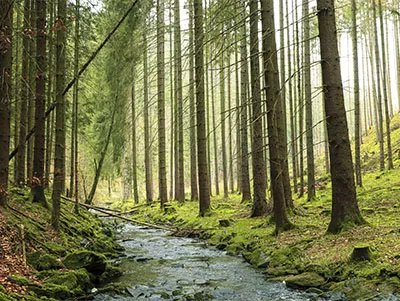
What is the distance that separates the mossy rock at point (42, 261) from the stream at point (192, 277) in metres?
1.12

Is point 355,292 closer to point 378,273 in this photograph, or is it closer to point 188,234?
point 378,273

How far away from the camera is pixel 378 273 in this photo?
4.91 metres

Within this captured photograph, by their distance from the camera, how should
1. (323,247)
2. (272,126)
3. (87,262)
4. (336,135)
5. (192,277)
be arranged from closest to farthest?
(87,262), (323,247), (192,277), (336,135), (272,126)

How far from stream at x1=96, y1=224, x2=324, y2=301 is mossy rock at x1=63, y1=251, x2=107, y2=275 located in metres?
0.45

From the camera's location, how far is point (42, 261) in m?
5.94

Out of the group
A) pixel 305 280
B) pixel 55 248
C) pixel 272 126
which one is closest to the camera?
pixel 305 280

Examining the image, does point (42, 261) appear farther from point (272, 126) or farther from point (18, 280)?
point (272, 126)

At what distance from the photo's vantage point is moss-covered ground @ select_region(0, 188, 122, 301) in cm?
486

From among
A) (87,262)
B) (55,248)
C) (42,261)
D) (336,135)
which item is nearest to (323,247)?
(336,135)

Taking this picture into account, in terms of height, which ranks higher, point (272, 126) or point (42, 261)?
point (272, 126)

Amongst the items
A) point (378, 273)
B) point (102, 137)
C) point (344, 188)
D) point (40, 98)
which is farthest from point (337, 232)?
point (102, 137)

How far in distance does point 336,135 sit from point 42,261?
600cm

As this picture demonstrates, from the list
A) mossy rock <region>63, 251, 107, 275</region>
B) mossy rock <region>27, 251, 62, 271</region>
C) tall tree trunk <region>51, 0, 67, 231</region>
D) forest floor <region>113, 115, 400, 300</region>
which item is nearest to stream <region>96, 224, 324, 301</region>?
forest floor <region>113, 115, 400, 300</region>

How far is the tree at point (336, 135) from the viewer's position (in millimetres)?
7074
